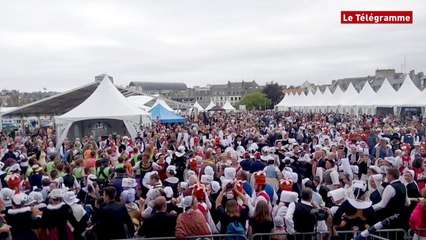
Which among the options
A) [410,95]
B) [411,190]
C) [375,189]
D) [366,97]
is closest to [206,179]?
[375,189]

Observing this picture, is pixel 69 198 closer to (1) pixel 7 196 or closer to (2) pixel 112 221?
(2) pixel 112 221

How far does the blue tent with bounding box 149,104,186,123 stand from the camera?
24625 millimetres

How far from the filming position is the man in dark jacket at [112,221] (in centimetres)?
555

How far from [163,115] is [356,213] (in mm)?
20192

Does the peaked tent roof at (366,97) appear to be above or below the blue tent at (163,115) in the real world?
above

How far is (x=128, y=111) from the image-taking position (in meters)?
17.8

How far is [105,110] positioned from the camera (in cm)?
1767

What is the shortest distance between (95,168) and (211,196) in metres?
3.53

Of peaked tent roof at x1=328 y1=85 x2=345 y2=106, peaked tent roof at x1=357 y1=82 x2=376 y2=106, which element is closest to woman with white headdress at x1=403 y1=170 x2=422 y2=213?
peaked tent roof at x1=357 y1=82 x2=376 y2=106

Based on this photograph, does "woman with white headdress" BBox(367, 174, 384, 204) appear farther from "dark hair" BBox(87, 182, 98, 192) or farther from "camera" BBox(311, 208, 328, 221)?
"dark hair" BBox(87, 182, 98, 192)

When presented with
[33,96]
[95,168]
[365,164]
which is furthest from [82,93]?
[33,96]

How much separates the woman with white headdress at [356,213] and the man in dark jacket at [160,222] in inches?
87.3

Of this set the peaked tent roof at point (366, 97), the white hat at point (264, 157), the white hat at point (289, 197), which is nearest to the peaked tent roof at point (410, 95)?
the peaked tent roof at point (366, 97)

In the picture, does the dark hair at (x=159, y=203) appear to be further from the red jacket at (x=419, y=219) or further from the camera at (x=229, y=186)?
the red jacket at (x=419, y=219)
